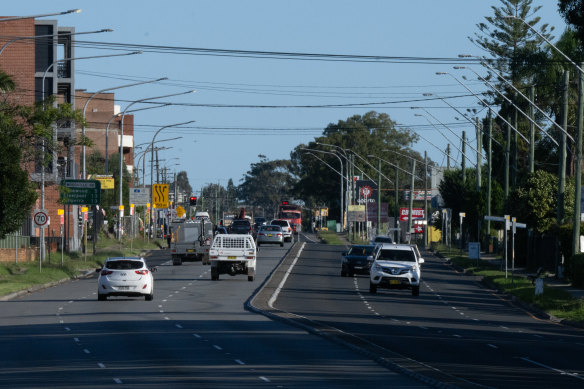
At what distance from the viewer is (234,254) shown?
48906 mm

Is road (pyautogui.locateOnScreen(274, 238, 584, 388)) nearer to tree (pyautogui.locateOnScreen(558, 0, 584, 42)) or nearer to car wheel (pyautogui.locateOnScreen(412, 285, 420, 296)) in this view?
car wheel (pyautogui.locateOnScreen(412, 285, 420, 296))

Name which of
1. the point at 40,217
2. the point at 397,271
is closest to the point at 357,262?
the point at 397,271

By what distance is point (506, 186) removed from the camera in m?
66.4

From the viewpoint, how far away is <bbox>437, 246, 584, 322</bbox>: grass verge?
117 ft

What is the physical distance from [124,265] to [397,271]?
33.9 ft

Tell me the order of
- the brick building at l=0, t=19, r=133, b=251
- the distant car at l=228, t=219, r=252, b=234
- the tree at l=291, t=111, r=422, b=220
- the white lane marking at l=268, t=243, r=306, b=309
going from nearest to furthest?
1. the white lane marking at l=268, t=243, r=306, b=309
2. the brick building at l=0, t=19, r=133, b=251
3. the distant car at l=228, t=219, r=252, b=234
4. the tree at l=291, t=111, r=422, b=220

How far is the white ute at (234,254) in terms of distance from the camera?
4881 cm

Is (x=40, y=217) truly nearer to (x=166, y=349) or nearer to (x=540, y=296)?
(x=540, y=296)

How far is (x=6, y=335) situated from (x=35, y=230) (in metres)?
53.9

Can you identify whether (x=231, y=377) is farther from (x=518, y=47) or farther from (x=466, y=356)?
(x=518, y=47)

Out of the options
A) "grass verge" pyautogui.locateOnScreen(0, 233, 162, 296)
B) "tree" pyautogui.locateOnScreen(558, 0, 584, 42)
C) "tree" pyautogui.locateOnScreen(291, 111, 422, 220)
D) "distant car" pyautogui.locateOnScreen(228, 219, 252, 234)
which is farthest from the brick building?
"tree" pyautogui.locateOnScreen(291, 111, 422, 220)

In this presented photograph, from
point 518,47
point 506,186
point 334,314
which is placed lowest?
point 334,314

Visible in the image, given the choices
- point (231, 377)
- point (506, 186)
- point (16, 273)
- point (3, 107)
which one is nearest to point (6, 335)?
point (231, 377)

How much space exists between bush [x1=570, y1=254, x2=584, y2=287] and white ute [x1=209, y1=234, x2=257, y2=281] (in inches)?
503
